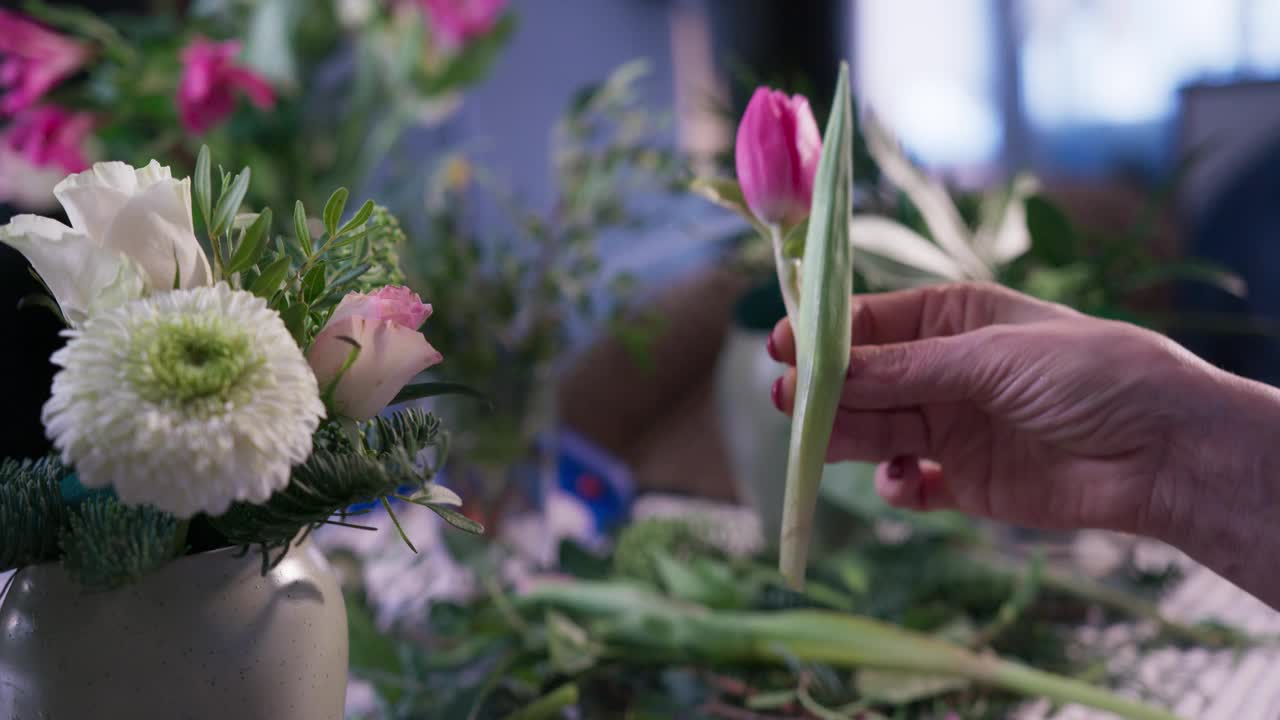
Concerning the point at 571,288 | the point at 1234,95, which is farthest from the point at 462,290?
the point at 1234,95

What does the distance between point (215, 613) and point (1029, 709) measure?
1.45ft

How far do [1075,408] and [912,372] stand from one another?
0.27ft

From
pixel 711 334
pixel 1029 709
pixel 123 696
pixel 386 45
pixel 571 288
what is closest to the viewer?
pixel 123 696

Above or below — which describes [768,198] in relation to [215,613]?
above

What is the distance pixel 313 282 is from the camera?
1.07ft

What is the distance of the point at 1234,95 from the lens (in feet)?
3.27

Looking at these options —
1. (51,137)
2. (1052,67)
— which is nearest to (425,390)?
(51,137)

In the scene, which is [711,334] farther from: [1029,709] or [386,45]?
[1029,709]

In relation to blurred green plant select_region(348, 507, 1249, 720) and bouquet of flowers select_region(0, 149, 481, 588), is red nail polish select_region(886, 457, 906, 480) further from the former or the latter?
bouquet of flowers select_region(0, 149, 481, 588)

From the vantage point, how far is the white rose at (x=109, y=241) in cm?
29

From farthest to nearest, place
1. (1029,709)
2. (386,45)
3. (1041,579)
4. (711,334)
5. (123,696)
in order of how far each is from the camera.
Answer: (711,334) < (386,45) < (1041,579) < (1029,709) < (123,696)

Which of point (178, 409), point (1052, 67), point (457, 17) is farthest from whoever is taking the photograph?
point (1052, 67)

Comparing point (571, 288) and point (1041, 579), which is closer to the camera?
point (1041, 579)

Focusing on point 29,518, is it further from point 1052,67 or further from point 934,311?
point 1052,67
